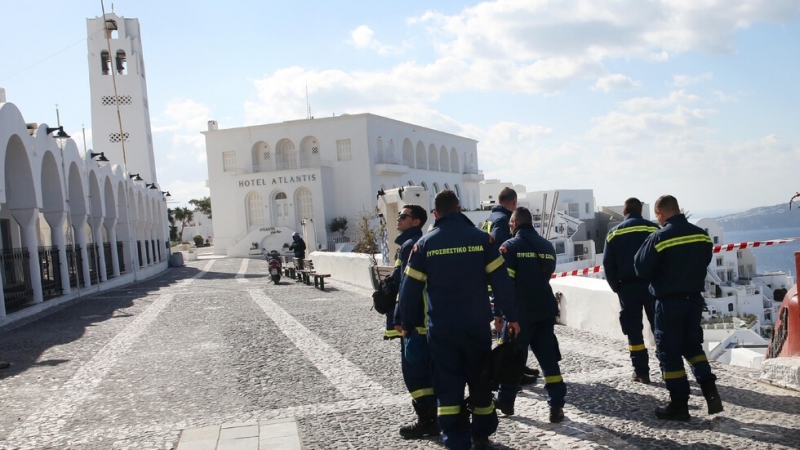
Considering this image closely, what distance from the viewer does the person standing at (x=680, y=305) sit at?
508cm

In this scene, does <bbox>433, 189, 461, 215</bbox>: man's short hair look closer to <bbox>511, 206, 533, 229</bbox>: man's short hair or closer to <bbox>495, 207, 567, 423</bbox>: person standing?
<bbox>495, 207, 567, 423</bbox>: person standing

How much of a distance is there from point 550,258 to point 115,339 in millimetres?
8207

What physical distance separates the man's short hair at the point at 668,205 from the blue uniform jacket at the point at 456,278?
64.0 inches

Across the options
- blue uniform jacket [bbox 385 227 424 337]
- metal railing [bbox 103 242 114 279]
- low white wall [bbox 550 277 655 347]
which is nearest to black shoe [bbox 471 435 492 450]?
blue uniform jacket [bbox 385 227 424 337]

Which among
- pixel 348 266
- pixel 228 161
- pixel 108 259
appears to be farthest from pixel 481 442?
pixel 228 161

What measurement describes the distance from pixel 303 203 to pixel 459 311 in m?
50.1

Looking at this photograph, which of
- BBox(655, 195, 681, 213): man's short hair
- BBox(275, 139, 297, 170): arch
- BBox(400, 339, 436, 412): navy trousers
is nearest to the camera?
BBox(400, 339, 436, 412): navy trousers

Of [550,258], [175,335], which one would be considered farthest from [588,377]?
[175,335]

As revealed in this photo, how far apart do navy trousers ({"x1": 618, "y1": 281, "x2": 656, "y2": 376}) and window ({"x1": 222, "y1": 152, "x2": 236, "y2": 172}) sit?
52.7m

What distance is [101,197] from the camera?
25.3 meters

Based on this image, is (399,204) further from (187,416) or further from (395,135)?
(395,135)

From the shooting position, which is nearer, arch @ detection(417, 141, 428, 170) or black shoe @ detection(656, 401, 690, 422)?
black shoe @ detection(656, 401, 690, 422)

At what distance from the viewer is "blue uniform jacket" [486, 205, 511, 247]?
6277 mm

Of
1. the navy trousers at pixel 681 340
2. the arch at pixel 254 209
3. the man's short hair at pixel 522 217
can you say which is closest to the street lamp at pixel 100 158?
the man's short hair at pixel 522 217
